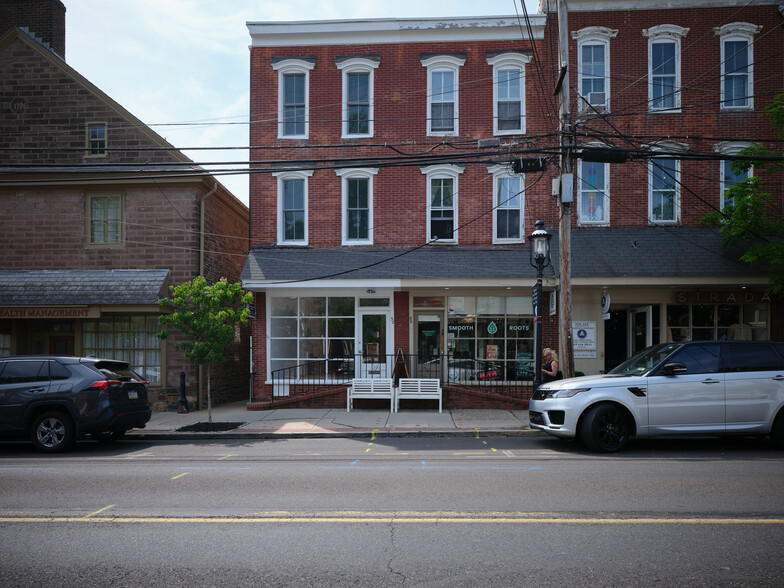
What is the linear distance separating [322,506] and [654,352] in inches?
263

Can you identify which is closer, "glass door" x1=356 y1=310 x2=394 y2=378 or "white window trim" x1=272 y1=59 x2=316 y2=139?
"glass door" x1=356 y1=310 x2=394 y2=378

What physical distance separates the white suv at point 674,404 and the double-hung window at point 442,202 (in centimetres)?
802

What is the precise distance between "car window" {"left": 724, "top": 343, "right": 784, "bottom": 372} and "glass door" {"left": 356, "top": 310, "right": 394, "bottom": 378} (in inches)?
354

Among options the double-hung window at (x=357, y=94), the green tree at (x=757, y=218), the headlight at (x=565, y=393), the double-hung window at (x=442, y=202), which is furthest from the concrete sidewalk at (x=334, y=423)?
the double-hung window at (x=357, y=94)

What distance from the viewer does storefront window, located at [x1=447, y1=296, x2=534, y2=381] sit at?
16.5 metres

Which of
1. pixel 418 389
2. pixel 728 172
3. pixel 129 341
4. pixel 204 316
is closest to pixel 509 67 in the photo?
pixel 728 172

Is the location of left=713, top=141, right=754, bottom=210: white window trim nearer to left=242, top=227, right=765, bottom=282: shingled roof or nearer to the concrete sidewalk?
left=242, top=227, right=765, bottom=282: shingled roof

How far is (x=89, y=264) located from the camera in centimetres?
1655

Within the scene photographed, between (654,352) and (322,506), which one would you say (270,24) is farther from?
(322,506)

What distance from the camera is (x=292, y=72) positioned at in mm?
16984

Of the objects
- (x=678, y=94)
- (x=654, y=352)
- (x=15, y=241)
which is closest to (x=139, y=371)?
(x=15, y=241)

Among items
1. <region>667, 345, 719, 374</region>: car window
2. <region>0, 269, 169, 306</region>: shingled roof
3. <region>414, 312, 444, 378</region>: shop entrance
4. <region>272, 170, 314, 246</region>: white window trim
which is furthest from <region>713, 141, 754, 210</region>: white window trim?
<region>0, 269, 169, 306</region>: shingled roof

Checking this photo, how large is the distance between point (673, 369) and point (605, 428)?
1.46 metres

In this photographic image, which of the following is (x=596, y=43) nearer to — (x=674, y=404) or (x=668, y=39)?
(x=668, y=39)
